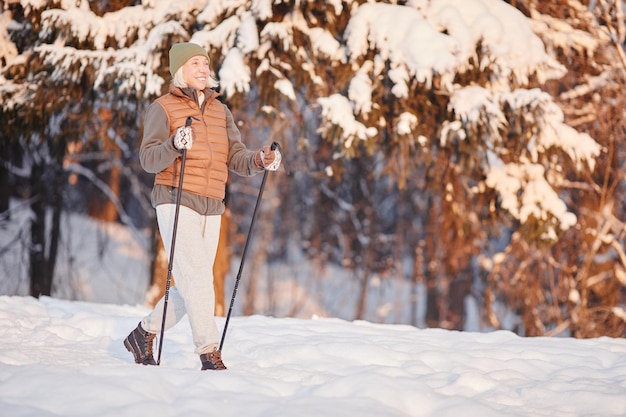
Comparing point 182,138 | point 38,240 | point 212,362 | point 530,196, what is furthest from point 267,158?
point 38,240

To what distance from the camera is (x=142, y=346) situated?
14.4ft

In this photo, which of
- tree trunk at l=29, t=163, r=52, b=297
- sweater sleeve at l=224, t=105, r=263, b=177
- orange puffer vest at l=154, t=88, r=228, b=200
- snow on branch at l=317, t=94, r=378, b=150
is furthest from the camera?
tree trunk at l=29, t=163, r=52, b=297

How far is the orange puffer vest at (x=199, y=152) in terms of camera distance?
426 cm

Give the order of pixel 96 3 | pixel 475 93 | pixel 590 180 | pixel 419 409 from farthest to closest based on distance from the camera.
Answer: pixel 590 180 → pixel 96 3 → pixel 475 93 → pixel 419 409

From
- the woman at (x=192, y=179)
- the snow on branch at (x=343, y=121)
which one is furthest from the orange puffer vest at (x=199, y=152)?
the snow on branch at (x=343, y=121)

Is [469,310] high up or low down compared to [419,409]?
down

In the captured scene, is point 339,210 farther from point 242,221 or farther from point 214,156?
point 214,156

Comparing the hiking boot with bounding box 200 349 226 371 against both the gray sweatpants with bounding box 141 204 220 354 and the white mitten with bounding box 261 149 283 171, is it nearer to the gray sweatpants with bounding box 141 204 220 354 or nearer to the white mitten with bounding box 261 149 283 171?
the gray sweatpants with bounding box 141 204 220 354

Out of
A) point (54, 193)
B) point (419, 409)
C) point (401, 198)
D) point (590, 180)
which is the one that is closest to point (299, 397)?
point (419, 409)

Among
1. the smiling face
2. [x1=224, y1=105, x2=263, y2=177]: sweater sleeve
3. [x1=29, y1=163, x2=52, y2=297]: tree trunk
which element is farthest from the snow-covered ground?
[x1=29, y1=163, x2=52, y2=297]: tree trunk

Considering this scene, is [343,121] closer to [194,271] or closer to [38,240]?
[194,271]

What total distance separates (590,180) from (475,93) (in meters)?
3.56

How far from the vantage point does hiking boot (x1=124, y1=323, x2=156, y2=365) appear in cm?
434

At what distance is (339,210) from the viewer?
1750cm
